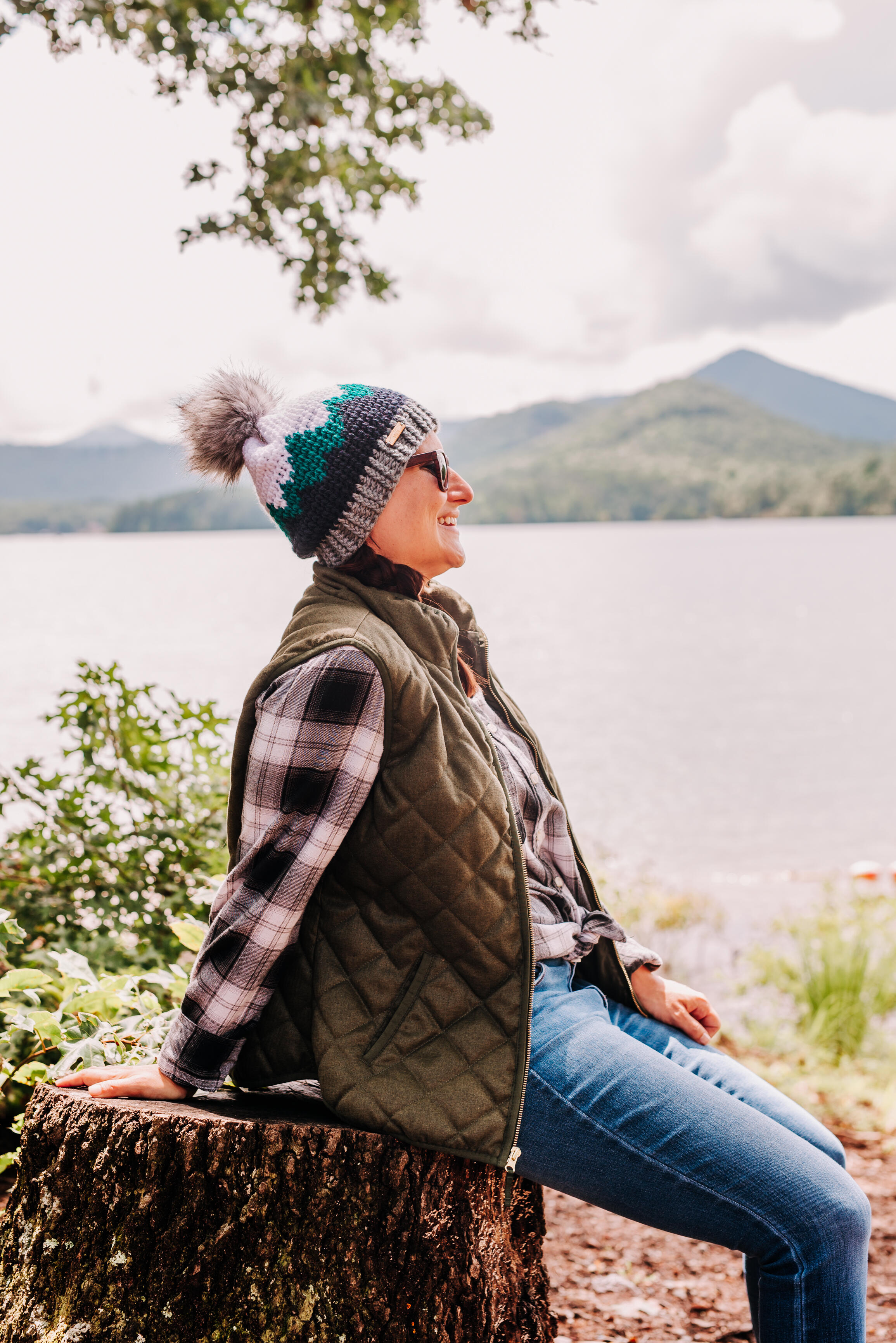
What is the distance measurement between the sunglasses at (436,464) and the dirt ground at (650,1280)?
2241 millimetres

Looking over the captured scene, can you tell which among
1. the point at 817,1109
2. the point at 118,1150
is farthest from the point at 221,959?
the point at 817,1109

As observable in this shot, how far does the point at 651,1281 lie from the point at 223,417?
2.96 metres

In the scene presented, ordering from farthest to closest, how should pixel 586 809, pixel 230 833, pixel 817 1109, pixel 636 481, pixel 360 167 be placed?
1. pixel 636 481
2. pixel 586 809
3. pixel 360 167
4. pixel 817 1109
5. pixel 230 833

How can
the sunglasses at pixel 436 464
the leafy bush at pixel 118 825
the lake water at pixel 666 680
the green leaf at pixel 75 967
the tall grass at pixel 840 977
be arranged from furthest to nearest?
the lake water at pixel 666 680 < the tall grass at pixel 840 977 < the leafy bush at pixel 118 825 < the green leaf at pixel 75 967 < the sunglasses at pixel 436 464

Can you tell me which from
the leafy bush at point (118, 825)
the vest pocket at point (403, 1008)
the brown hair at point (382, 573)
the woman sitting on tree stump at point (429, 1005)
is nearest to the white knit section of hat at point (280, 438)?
the brown hair at point (382, 573)

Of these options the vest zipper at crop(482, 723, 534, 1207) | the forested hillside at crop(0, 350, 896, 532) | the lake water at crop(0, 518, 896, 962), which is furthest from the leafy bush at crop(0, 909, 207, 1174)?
the forested hillside at crop(0, 350, 896, 532)

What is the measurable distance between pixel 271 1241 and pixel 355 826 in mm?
771

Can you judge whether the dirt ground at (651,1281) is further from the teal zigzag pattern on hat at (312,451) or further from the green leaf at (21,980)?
the teal zigzag pattern on hat at (312,451)

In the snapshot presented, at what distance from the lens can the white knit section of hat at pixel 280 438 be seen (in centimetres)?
197

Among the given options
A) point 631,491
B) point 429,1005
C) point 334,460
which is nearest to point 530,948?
point 429,1005

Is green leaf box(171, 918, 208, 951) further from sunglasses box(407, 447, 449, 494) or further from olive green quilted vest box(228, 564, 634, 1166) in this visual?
sunglasses box(407, 447, 449, 494)

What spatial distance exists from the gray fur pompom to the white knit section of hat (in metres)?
0.06

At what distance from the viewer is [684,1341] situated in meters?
2.64

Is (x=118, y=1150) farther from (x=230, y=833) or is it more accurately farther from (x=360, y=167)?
(x=360, y=167)
